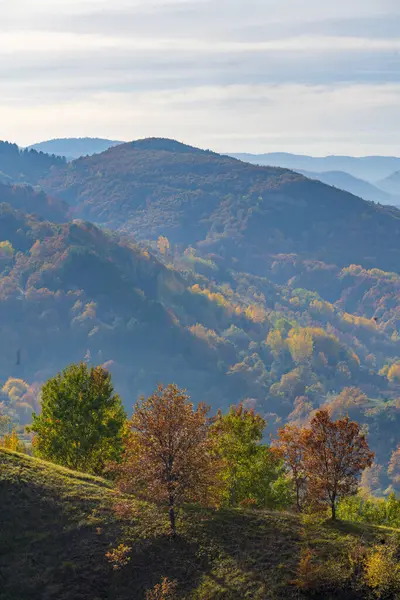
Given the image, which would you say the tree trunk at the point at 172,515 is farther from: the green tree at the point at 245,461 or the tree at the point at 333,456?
the green tree at the point at 245,461

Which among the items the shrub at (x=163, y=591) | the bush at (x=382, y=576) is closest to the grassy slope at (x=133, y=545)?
the shrub at (x=163, y=591)

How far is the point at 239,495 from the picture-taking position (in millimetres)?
62188

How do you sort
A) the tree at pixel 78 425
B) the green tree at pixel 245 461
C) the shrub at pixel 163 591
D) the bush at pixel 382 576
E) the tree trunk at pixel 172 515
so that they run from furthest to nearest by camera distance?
the tree at pixel 78 425
the green tree at pixel 245 461
the tree trunk at pixel 172 515
the shrub at pixel 163 591
the bush at pixel 382 576

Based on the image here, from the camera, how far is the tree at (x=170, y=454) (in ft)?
140

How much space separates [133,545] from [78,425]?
79.0 feet

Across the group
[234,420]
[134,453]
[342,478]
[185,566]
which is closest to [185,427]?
[134,453]

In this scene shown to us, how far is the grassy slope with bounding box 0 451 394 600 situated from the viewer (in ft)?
124

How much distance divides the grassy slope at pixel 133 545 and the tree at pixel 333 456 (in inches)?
115

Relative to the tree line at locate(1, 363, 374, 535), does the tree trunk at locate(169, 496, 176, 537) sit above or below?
below

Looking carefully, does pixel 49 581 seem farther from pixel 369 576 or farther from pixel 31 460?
pixel 369 576

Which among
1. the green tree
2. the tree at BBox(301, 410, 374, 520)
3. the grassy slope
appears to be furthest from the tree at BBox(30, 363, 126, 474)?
the tree at BBox(301, 410, 374, 520)

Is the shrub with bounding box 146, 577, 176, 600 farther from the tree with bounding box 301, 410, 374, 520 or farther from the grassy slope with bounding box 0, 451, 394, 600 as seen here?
the tree with bounding box 301, 410, 374, 520

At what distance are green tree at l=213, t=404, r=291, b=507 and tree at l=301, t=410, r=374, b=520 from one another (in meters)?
13.3

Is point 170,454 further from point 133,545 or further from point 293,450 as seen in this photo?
point 293,450
